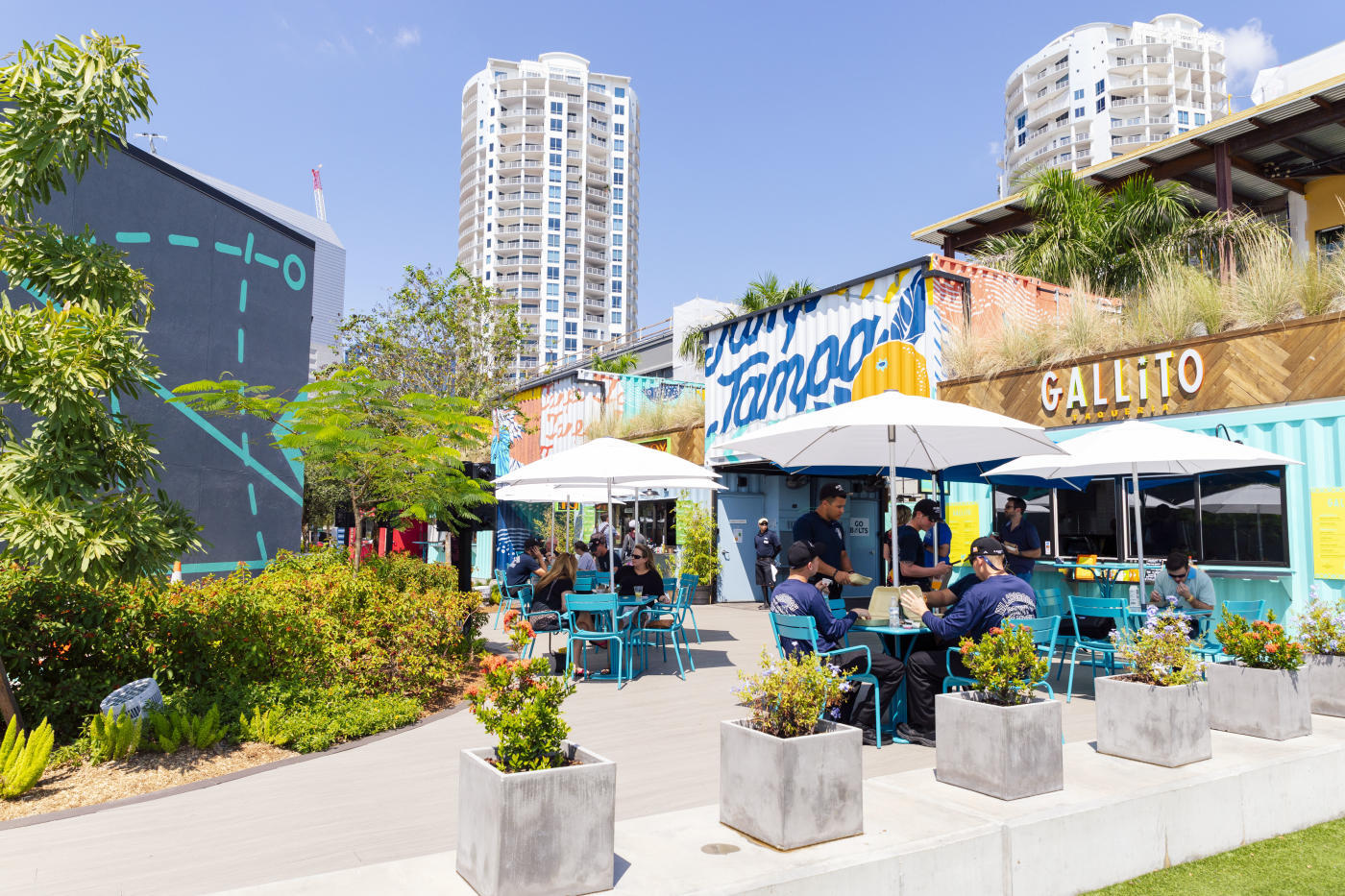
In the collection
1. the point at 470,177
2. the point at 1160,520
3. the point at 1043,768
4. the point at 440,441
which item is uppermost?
the point at 470,177

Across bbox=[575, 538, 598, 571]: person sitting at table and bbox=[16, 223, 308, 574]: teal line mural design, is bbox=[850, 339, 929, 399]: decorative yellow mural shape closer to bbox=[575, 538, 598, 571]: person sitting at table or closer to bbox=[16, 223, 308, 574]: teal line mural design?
bbox=[575, 538, 598, 571]: person sitting at table

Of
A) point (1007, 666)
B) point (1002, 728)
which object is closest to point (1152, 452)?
point (1007, 666)

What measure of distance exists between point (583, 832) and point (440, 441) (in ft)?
25.9

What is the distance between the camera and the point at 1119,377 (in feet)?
35.2

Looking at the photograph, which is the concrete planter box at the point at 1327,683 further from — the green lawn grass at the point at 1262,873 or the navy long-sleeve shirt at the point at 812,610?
the navy long-sleeve shirt at the point at 812,610

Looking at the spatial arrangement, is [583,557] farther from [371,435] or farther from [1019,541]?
[1019,541]

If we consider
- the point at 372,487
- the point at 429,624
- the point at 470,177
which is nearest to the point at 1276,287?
the point at 429,624

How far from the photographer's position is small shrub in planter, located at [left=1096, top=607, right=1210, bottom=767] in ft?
16.3

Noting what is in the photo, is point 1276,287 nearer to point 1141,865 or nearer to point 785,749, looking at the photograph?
point 1141,865

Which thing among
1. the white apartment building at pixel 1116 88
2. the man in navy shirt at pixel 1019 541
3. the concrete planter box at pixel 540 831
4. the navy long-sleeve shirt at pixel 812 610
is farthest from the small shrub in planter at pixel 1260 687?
the white apartment building at pixel 1116 88

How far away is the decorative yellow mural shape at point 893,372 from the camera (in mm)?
13023

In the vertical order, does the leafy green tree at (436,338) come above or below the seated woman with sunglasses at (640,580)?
above

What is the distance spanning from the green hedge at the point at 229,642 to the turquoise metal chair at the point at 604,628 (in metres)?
1.18

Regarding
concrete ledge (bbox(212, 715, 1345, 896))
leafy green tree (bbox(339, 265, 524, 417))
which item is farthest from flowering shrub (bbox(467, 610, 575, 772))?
leafy green tree (bbox(339, 265, 524, 417))
